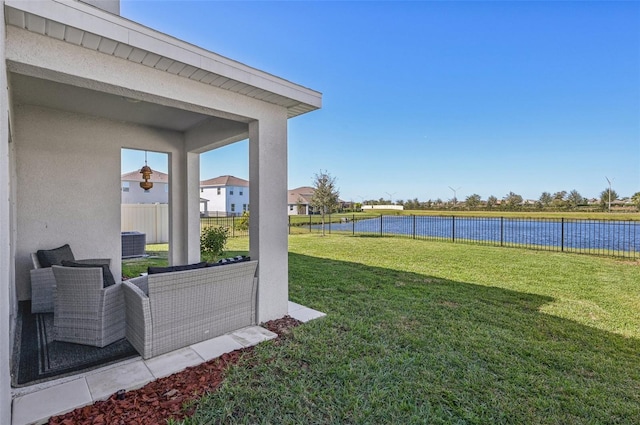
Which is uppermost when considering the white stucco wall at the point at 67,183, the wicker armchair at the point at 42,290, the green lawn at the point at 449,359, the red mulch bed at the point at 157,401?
the white stucco wall at the point at 67,183

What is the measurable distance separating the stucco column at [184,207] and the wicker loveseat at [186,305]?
3060mm

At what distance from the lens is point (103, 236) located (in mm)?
5512

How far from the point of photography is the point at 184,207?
6449 millimetres

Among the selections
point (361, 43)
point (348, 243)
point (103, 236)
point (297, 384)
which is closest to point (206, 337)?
point (297, 384)

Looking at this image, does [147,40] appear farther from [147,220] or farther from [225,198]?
[225,198]

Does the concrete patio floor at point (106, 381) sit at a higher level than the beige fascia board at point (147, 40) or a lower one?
lower

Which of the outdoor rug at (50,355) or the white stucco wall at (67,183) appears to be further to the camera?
the white stucco wall at (67,183)

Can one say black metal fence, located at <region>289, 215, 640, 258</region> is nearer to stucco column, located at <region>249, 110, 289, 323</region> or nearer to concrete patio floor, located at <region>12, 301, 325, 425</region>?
stucco column, located at <region>249, 110, 289, 323</region>

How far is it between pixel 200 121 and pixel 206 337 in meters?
3.97

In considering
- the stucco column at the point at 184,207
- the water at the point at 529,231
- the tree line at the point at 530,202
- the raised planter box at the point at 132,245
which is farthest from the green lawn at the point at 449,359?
the tree line at the point at 530,202

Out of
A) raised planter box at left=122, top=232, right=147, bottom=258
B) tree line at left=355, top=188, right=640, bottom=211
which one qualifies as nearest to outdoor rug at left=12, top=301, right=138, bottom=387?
raised planter box at left=122, top=232, right=147, bottom=258

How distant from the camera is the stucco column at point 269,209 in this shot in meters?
3.94

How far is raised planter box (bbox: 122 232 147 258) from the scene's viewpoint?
896cm

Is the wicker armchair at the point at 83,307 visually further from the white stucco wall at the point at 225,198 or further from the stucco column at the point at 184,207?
the white stucco wall at the point at 225,198
